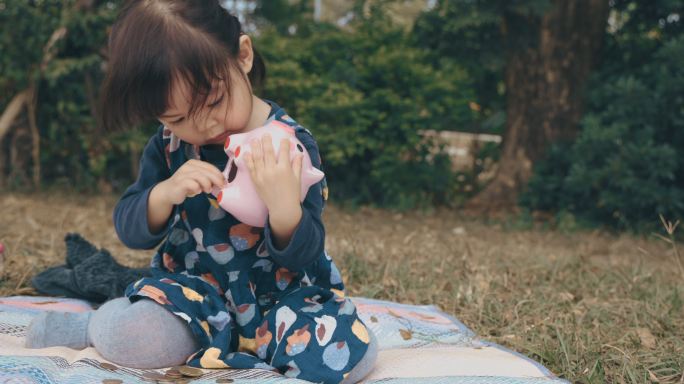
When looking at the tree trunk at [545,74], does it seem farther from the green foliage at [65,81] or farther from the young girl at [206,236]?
the young girl at [206,236]

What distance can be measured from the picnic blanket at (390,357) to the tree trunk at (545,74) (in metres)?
4.03

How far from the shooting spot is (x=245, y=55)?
5.87ft

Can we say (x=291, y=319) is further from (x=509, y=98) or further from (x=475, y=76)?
(x=475, y=76)

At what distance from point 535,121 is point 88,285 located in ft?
15.5

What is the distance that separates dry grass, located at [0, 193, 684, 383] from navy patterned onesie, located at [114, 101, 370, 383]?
72 cm

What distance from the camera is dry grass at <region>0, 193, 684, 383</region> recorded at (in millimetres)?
2146

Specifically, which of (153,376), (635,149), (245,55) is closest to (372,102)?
(635,149)

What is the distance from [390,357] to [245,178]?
2.29 ft

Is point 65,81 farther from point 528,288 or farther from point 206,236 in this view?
point 206,236

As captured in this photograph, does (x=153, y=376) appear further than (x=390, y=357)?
No

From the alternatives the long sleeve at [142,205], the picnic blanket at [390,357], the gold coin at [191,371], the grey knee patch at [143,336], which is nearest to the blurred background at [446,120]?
the picnic blanket at [390,357]

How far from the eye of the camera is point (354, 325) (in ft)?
6.12

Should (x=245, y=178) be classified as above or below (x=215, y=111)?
below


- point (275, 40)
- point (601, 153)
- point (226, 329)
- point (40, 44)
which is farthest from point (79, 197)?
point (226, 329)
